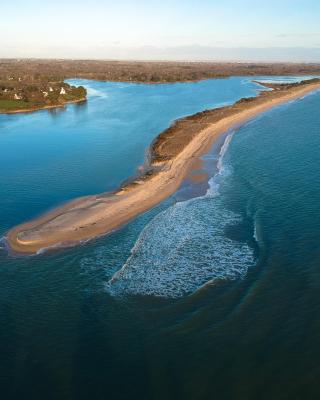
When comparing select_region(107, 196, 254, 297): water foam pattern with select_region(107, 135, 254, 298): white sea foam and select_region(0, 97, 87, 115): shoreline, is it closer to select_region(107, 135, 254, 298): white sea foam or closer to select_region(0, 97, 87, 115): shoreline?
select_region(107, 135, 254, 298): white sea foam

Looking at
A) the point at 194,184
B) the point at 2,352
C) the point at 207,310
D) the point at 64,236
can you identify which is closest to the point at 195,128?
the point at 194,184

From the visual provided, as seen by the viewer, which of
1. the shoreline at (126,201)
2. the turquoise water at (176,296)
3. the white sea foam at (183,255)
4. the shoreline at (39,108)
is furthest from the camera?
the shoreline at (39,108)

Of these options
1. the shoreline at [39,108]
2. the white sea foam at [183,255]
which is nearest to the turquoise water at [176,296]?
the white sea foam at [183,255]

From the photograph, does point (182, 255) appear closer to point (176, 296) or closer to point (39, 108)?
point (176, 296)

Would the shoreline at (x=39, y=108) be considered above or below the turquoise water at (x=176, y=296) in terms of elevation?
above

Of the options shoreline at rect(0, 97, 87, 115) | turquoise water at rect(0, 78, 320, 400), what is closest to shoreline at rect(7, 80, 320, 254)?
turquoise water at rect(0, 78, 320, 400)

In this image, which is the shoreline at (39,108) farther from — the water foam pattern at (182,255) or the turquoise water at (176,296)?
the water foam pattern at (182,255)
